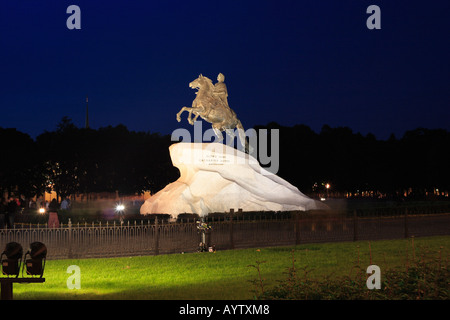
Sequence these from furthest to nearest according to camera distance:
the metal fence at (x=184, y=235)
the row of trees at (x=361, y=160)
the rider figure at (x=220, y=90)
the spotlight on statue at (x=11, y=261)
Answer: the row of trees at (x=361, y=160) → the rider figure at (x=220, y=90) → the metal fence at (x=184, y=235) → the spotlight on statue at (x=11, y=261)

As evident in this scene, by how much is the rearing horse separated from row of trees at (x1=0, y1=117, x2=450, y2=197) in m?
22.7

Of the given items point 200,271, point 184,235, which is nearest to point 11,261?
point 200,271

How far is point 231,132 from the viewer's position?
2698 centimetres

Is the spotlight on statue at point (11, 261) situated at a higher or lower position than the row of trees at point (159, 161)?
lower

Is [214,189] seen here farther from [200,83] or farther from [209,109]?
[200,83]

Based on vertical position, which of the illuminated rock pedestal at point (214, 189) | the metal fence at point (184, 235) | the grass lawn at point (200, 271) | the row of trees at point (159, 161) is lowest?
the grass lawn at point (200, 271)

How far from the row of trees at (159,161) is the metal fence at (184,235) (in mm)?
30662

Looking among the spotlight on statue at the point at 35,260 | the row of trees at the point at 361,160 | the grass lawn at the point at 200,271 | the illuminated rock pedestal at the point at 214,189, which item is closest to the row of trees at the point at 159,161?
the row of trees at the point at 361,160

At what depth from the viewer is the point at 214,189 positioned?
24.9 meters

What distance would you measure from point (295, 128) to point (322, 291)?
4957 cm

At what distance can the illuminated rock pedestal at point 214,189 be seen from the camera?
24.5 metres

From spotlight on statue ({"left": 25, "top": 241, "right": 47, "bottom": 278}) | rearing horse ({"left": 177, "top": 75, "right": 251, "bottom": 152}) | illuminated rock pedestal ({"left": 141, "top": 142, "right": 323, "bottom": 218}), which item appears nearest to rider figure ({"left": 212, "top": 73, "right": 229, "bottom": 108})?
rearing horse ({"left": 177, "top": 75, "right": 251, "bottom": 152})

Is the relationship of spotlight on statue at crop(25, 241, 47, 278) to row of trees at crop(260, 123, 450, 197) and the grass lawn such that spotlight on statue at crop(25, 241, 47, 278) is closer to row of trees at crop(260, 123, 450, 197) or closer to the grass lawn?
the grass lawn

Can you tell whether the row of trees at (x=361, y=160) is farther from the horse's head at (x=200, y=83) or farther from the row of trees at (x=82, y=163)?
the horse's head at (x=200, y=83)
